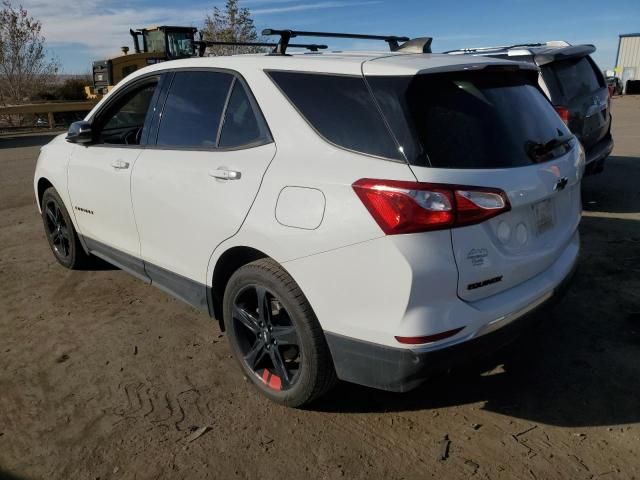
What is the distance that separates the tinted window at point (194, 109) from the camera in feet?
10.7

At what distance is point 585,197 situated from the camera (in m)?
7.04

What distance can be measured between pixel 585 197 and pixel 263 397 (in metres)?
5.58

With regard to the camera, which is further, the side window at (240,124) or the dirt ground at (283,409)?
the side window at (240,124)

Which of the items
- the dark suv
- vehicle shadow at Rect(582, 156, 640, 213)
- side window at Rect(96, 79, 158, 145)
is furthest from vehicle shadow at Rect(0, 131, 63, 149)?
vehicle shadow at Rect(582, 156, 640, 213)

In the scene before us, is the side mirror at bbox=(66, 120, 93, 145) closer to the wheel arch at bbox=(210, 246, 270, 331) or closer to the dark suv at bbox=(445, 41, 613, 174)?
the wheel arch at bbox=(210, 246, 270, 331)

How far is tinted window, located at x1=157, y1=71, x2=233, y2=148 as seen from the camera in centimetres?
326

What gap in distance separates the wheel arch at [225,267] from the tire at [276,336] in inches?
3.8

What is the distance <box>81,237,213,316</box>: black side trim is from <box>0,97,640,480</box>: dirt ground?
0.38 m

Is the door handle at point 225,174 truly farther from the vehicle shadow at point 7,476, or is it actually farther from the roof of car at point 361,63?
the vehicle shadow at point 7,476

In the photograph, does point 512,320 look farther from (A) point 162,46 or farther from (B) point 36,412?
(A) point 162,46

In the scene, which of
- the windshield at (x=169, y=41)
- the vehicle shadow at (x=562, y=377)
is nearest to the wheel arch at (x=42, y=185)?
the vehicle shadow at (x=562, y=377)

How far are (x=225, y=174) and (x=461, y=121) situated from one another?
125 cm

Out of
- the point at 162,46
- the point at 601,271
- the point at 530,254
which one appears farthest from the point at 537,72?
the point at 162,46

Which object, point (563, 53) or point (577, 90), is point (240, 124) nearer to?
point (563, 53)
